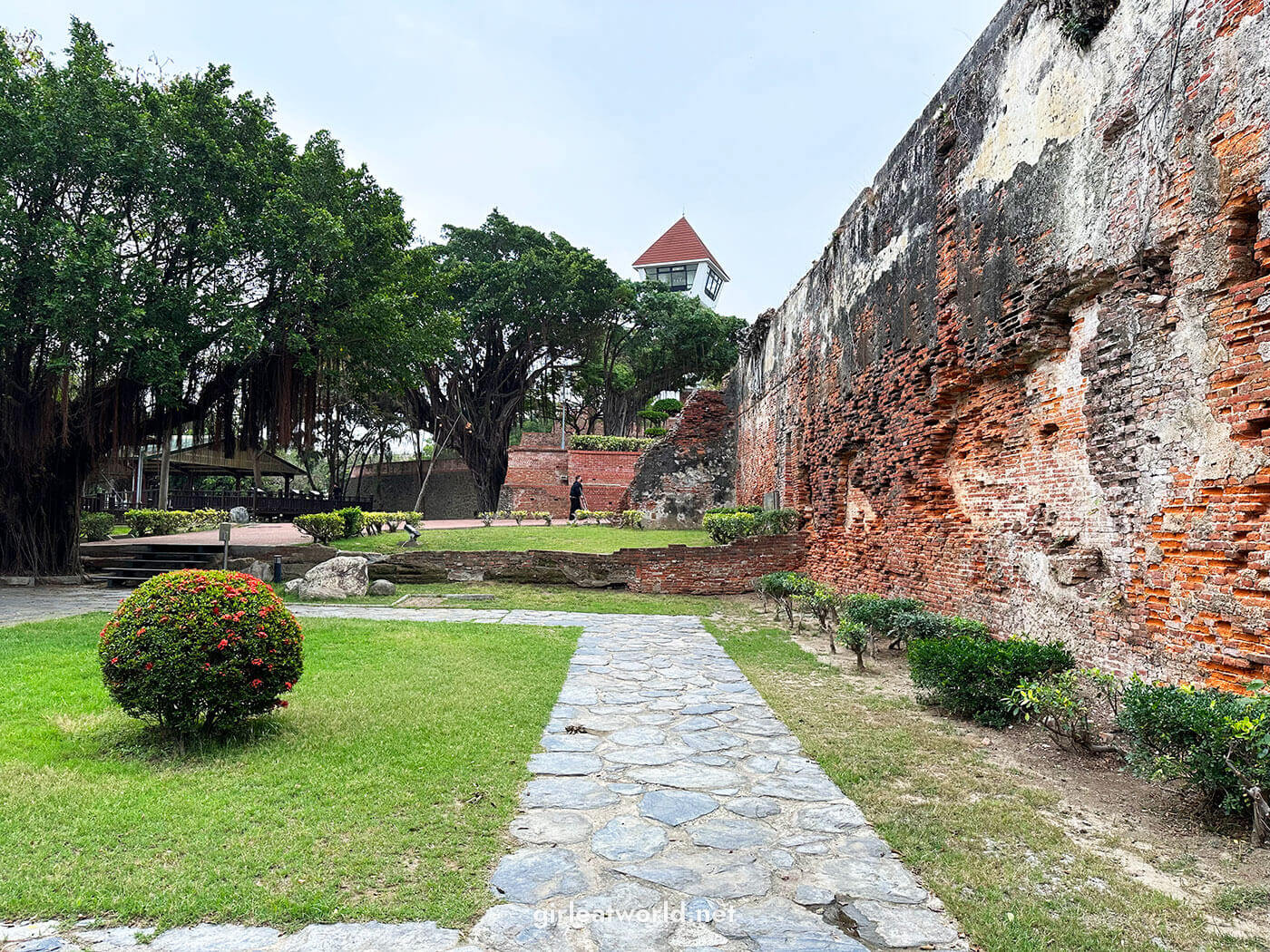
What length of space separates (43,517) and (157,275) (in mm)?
5056

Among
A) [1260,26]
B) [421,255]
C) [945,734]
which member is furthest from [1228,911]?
[421,255]

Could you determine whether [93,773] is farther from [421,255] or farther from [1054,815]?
[421,255]

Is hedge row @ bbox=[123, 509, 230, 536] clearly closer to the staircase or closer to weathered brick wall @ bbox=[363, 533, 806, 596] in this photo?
the staircase

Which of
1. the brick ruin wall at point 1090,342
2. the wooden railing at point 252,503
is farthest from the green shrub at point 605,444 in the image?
the brick ruin wall at point 1090,342

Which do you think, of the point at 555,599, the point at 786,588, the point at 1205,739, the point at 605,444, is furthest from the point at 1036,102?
the point at 605,444

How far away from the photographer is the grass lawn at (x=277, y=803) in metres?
2.49

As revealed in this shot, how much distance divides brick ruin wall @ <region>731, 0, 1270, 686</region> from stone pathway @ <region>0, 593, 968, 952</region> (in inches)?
95.3

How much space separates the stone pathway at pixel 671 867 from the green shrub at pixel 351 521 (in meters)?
12.8

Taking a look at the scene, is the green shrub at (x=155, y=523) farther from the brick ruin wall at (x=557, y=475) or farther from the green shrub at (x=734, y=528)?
the green shrub at (x=734, y=528)

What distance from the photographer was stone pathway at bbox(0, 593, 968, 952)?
229 cm

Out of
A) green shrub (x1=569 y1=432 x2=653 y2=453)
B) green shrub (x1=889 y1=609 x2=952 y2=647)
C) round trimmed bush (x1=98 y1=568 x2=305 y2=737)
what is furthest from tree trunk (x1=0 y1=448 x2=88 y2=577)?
green shrub (x1=569 y1=432 x2=653 y2=453)

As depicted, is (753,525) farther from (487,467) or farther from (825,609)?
(487,467)

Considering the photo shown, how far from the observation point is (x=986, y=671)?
15.9ft

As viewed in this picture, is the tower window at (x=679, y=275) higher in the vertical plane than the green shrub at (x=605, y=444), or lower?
higher
